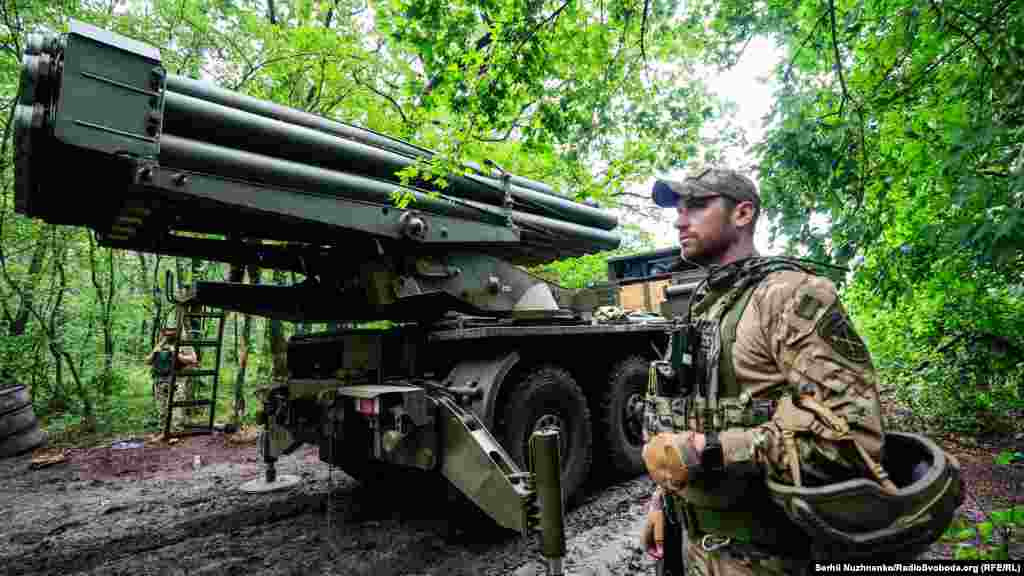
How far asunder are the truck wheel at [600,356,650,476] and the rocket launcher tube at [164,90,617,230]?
225 cm

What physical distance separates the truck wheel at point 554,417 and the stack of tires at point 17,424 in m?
7.97

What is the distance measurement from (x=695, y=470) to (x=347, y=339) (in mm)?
3743

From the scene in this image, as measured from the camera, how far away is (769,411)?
60.1 inches

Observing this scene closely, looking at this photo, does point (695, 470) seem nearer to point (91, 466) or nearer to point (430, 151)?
point (430, 151)

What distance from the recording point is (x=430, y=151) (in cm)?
434

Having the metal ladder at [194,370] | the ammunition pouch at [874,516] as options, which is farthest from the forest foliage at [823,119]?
the ammunition pouch at [874,516]

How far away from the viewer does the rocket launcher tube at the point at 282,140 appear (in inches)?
120

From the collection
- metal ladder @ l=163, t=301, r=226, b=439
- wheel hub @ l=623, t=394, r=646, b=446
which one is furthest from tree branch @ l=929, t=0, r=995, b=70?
metal ladder @ l=163, t=301, r=226, b=439

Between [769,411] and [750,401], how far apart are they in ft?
0.19

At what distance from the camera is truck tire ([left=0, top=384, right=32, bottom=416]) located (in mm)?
7297

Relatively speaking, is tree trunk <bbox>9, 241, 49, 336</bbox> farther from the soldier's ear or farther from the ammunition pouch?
the ammunition pouch

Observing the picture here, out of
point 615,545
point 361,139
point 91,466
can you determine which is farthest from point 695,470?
point 91,466

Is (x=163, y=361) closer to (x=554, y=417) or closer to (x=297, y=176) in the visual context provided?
(x=297, y=176)

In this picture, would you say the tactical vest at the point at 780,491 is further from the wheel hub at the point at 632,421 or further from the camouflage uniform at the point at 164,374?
the camouflage uniform at the point at 164,374
